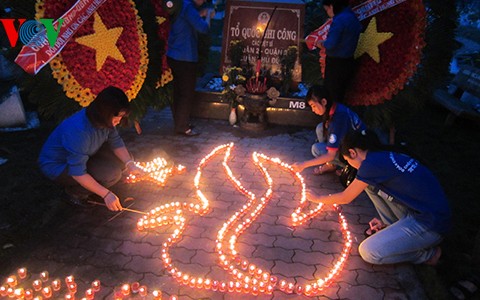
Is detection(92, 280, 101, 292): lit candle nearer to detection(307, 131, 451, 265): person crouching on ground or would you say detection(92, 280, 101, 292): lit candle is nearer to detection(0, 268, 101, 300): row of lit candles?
detection(0, 268, 101, 300): row of lit candles

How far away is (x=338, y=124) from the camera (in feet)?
15.2

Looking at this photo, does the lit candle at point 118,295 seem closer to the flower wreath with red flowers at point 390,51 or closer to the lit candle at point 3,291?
the lit candle at point 3,291

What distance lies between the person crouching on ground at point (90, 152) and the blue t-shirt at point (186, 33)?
6.80ft

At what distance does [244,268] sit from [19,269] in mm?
2097

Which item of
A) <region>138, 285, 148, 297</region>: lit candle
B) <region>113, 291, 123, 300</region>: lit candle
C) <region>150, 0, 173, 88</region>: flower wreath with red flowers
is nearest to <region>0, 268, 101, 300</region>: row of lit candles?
<region>113, 291, 123, 300</region>: lit candle

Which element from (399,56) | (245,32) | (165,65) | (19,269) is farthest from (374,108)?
(19,269)

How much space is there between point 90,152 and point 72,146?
12.3 inches

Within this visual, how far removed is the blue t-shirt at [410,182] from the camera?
339 cm

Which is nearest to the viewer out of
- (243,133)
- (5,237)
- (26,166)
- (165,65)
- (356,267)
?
(356,267)

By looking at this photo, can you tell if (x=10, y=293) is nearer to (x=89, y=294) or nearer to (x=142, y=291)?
(x=89, y=294)

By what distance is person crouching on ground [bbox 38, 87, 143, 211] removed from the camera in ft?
12.3

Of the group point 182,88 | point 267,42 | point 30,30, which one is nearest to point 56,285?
point 30,30

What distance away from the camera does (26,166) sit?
5363mm

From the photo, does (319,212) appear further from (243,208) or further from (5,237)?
(5,237)
